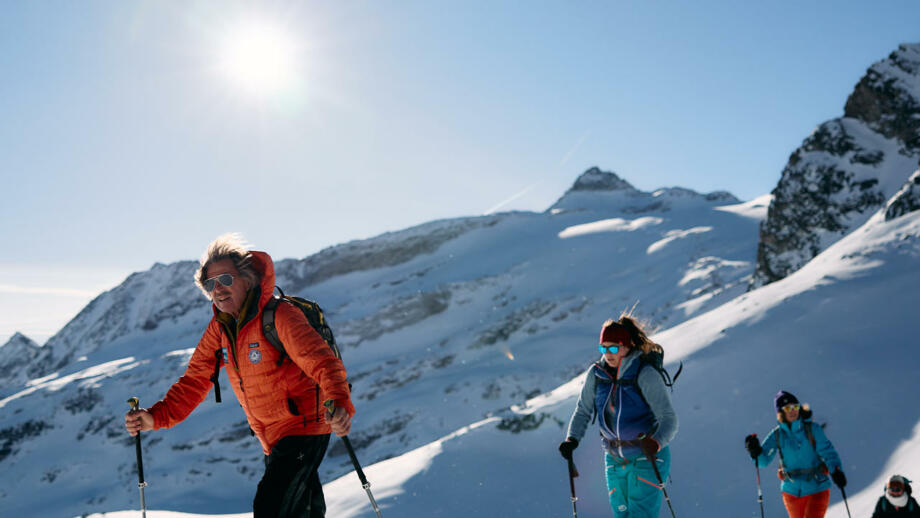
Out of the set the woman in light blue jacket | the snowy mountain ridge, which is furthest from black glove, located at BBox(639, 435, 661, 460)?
the snowy mountain ridge

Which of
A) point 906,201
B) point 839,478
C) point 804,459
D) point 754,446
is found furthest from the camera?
point 906,201

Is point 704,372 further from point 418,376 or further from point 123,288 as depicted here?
point 123,288

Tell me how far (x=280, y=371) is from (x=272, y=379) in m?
0.07

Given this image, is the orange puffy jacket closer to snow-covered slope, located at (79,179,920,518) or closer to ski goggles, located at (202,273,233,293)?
ski goggles, located at (202,273,233,293)

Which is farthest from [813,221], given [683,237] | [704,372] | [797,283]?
[683,237]

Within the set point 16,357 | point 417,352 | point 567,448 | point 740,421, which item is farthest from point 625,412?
point 16,357

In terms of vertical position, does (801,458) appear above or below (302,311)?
below

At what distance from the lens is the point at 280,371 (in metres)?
3.16

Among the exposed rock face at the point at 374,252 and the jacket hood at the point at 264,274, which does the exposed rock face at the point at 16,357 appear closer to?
the exposed rock face at the point at 374,252

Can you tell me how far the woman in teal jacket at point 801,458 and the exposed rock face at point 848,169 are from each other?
1809 centimetres

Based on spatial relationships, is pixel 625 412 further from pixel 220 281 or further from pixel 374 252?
pixel 374 252

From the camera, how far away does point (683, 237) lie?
130ft

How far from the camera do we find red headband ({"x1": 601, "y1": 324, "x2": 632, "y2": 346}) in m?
4.21

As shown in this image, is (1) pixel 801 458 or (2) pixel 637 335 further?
(1) pixel 801 458
